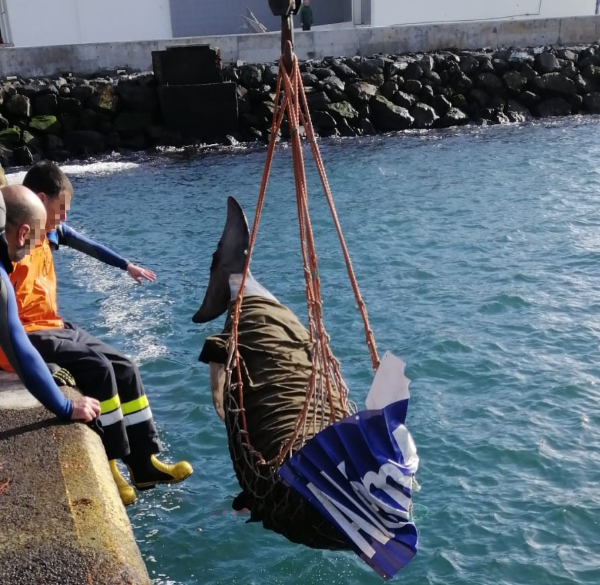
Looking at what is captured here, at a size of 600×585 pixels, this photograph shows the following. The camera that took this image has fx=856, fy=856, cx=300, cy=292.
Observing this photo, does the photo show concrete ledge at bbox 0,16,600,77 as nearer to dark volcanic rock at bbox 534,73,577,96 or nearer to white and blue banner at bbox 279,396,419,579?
dark volcanic rock at bbox 534,73,577,96

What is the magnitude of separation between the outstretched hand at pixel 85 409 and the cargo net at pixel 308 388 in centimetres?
71

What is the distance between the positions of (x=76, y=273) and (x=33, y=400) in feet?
21.5

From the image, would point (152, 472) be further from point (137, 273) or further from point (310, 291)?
point (310, 291)

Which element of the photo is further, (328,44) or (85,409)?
(328,44)

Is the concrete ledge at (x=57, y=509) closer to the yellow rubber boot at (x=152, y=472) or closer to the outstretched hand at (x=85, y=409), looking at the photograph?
the outstretched hand at (x=85, y=409)

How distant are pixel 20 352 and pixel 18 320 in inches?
5.5

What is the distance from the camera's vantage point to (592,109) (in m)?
21.6

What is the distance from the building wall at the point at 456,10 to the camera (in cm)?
2855

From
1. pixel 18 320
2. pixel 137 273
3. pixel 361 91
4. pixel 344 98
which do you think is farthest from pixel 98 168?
pixel 18 320

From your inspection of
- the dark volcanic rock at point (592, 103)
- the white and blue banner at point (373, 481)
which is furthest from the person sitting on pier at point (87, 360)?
the dark volcanic rock at point (592, 103)

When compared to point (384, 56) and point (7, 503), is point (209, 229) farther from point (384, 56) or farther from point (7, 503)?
point (384, 56)

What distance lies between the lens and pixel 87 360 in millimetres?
4324

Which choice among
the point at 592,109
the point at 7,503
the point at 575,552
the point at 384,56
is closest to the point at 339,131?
the point at 384,56

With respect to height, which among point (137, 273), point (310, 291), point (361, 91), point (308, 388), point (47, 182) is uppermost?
point (47, 182)
